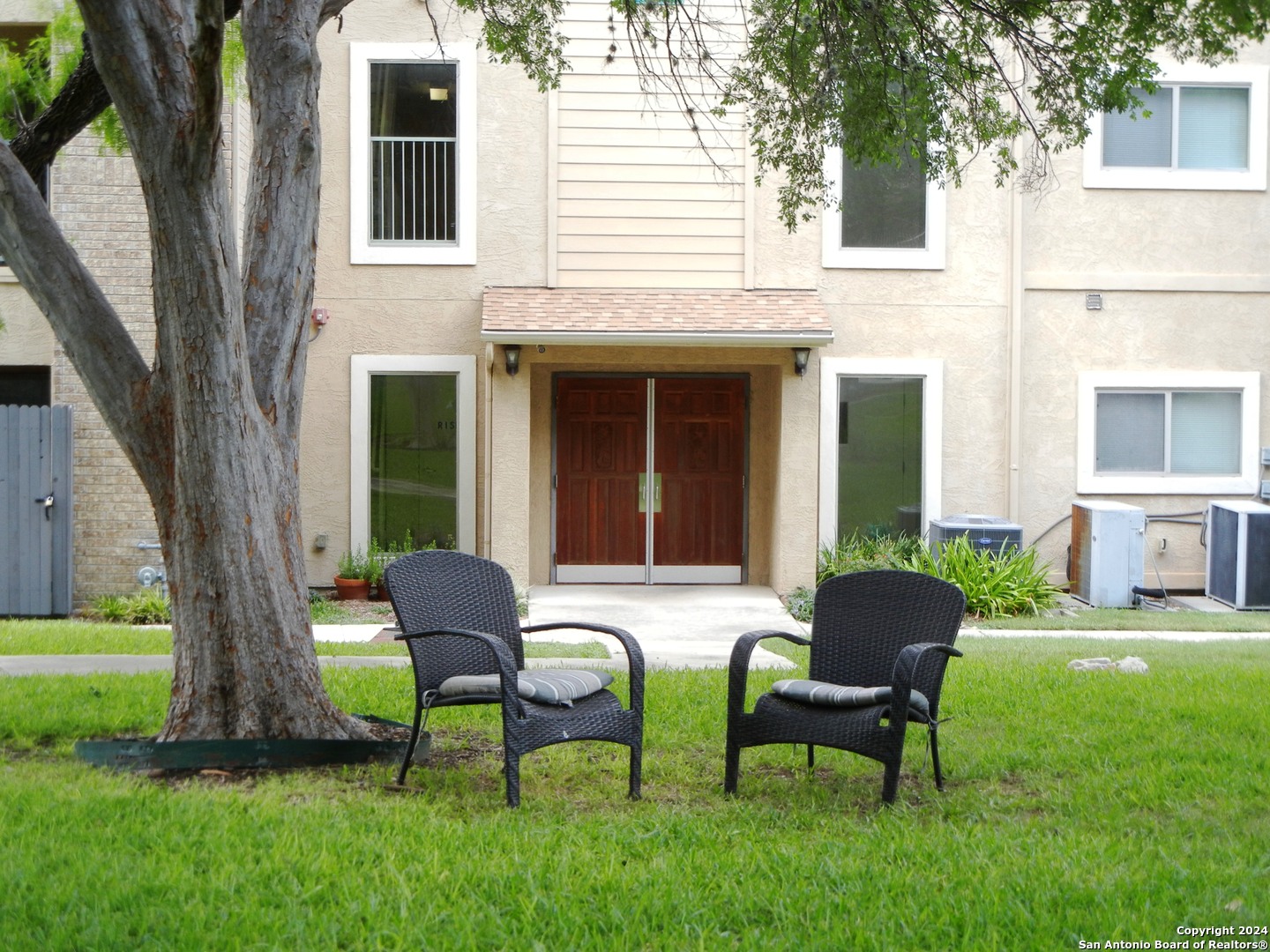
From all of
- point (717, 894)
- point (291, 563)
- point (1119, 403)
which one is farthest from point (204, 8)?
point (1119, 403)

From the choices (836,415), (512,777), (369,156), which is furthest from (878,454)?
(512,777)

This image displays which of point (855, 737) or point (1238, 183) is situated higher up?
point (1238, 183)

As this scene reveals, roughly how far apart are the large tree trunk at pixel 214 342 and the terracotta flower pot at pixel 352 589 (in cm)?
692

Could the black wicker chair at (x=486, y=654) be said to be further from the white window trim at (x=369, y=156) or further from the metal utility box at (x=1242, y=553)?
the metal utility box at (x=1242, y=553)

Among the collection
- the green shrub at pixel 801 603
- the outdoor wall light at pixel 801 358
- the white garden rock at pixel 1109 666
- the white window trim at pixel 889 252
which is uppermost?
the white window trim at pixel 889 252

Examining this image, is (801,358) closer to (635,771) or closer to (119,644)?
(119,644)

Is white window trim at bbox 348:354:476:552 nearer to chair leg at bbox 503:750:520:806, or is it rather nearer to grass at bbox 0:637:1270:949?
grass at bbox 0:637:1270:949

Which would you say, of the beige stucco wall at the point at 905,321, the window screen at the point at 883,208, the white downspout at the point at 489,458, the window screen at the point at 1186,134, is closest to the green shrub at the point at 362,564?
the beige stucco wall at the point at 905,321

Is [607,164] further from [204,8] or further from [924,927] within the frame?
[924,927]

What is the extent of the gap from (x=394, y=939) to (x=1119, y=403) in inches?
479

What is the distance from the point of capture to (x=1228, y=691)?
25.4ft

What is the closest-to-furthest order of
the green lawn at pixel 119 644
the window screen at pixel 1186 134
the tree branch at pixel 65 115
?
the tree branch at pixel 65 115 < the green lawn at pixel 119 644 < the window screen at pixel 1186 134

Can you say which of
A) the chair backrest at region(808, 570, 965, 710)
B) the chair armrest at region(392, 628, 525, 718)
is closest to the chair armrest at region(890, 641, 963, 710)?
the chair backrest at region(808, 570, 965, 710)

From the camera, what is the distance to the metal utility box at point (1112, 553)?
1302cm
